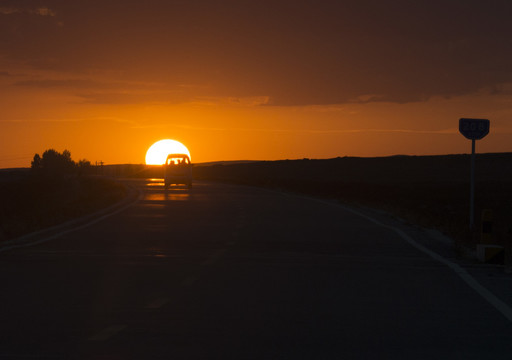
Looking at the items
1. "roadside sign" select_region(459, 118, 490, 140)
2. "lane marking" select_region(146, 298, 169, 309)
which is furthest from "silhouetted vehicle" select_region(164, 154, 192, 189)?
"lane marking" select_region(146, 298, 169, 309)

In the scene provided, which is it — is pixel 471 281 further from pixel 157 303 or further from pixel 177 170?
pixel 177 170

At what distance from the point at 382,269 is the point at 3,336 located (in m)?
6.88

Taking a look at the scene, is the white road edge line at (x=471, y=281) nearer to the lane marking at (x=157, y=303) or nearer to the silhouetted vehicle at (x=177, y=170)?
the lane marking at (x=157, y=303)

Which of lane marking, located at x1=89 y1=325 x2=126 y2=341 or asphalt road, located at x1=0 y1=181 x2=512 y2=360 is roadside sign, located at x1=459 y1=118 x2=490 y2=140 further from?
lane marking, located at x1=89 y1=325 x2=126 y2=341

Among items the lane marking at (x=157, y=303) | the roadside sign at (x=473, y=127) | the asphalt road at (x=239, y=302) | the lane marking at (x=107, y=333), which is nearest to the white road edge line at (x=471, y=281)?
the asphalt road at (x=239, y=302)

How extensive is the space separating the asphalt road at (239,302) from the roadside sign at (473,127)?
5639 millimetres

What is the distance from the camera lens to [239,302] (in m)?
9.66

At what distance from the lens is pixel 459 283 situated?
11367mm

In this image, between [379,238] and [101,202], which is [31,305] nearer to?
[379,238]

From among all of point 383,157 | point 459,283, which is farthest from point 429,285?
point 383,157

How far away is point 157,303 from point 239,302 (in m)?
0.94

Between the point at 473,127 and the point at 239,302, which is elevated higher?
the point at 473,127

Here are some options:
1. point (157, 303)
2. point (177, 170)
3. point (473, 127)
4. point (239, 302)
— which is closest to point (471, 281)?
point (239, 302)

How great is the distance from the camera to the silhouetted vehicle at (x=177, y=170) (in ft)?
169
